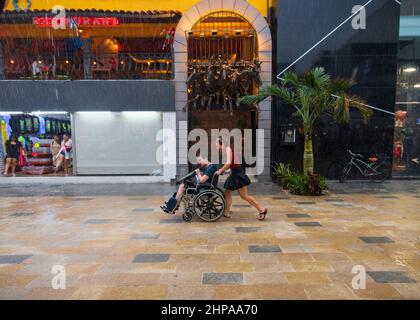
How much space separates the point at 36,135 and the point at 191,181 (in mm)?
8591

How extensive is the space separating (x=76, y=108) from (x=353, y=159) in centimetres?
1026

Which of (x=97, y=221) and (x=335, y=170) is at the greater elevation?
(x=335, y=170)

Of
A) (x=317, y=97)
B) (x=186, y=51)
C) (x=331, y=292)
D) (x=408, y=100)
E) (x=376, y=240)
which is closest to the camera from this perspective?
(x=331, y=292)

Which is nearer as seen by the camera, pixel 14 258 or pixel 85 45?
pixel 14 258

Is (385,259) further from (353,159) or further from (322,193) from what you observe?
(353,159)

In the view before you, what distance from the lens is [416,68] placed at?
12852 millimetres

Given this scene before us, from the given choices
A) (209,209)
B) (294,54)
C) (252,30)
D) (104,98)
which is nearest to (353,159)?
(294,54)

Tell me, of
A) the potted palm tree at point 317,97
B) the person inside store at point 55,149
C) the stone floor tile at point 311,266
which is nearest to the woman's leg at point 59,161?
the person inside store at point 55,149

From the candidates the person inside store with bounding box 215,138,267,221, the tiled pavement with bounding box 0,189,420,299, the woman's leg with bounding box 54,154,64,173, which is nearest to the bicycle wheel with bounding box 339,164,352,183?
the tiled pavement with bounding box 0,189,420,299

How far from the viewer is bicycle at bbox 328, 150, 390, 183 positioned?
40.2 feet

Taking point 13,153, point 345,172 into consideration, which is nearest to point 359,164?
point 345,172

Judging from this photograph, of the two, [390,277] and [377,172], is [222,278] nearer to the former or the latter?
[390,277]

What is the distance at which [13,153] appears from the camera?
512 inches

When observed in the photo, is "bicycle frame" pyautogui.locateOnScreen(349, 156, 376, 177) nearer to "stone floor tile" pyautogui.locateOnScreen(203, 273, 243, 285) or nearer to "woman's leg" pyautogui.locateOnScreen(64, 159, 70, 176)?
"stone floor tile" pyautogui.locateOnScreen(203, 273, 243, 285)
